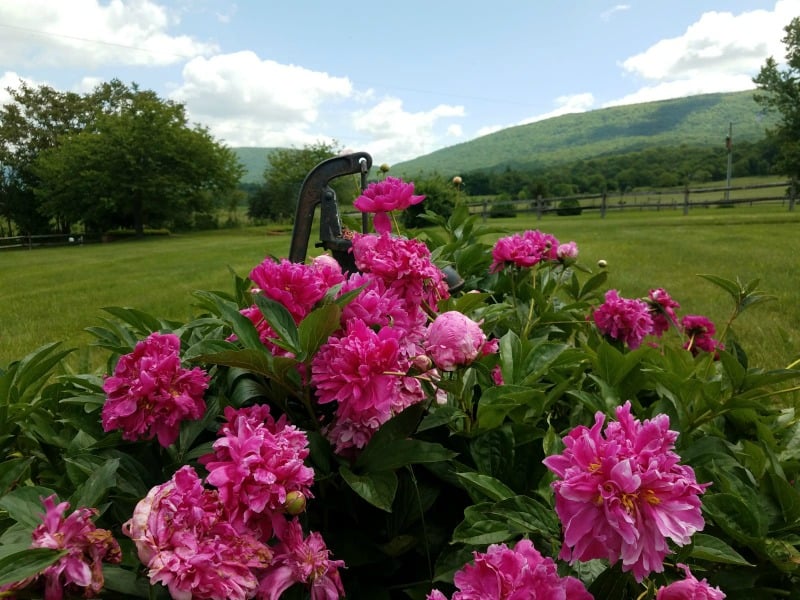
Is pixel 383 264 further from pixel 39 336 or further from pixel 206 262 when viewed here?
pixel 206 262

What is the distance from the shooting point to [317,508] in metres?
0.83

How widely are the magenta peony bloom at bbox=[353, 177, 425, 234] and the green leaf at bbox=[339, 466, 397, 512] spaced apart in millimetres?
471

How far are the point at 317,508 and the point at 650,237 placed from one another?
39.8 ft

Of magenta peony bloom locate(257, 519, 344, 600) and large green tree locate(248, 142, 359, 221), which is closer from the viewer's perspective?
magenta peony bloom locate(257, 519, 344, 600)

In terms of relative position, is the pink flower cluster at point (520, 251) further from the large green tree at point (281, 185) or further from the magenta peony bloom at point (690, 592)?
the large green tree at point (281, 185)

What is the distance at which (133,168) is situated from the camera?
1194 inches

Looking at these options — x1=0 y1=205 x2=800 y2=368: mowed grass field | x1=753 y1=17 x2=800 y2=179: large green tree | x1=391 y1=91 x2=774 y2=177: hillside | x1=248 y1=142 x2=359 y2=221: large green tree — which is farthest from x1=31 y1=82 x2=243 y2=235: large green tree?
x1=391 y1=91 x2=774 y2=177: hillside

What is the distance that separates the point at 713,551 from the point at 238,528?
1.84ft

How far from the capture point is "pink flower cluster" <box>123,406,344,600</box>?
54 centimetres

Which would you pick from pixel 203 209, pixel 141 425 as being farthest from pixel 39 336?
pixel 203 209

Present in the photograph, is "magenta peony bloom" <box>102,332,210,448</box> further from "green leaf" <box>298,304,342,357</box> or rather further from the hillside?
the hillside

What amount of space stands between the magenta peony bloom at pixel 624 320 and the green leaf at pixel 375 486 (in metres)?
1.02

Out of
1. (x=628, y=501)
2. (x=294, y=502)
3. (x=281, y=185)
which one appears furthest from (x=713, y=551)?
(x=281, y=185)

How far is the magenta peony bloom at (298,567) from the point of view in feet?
2.02
